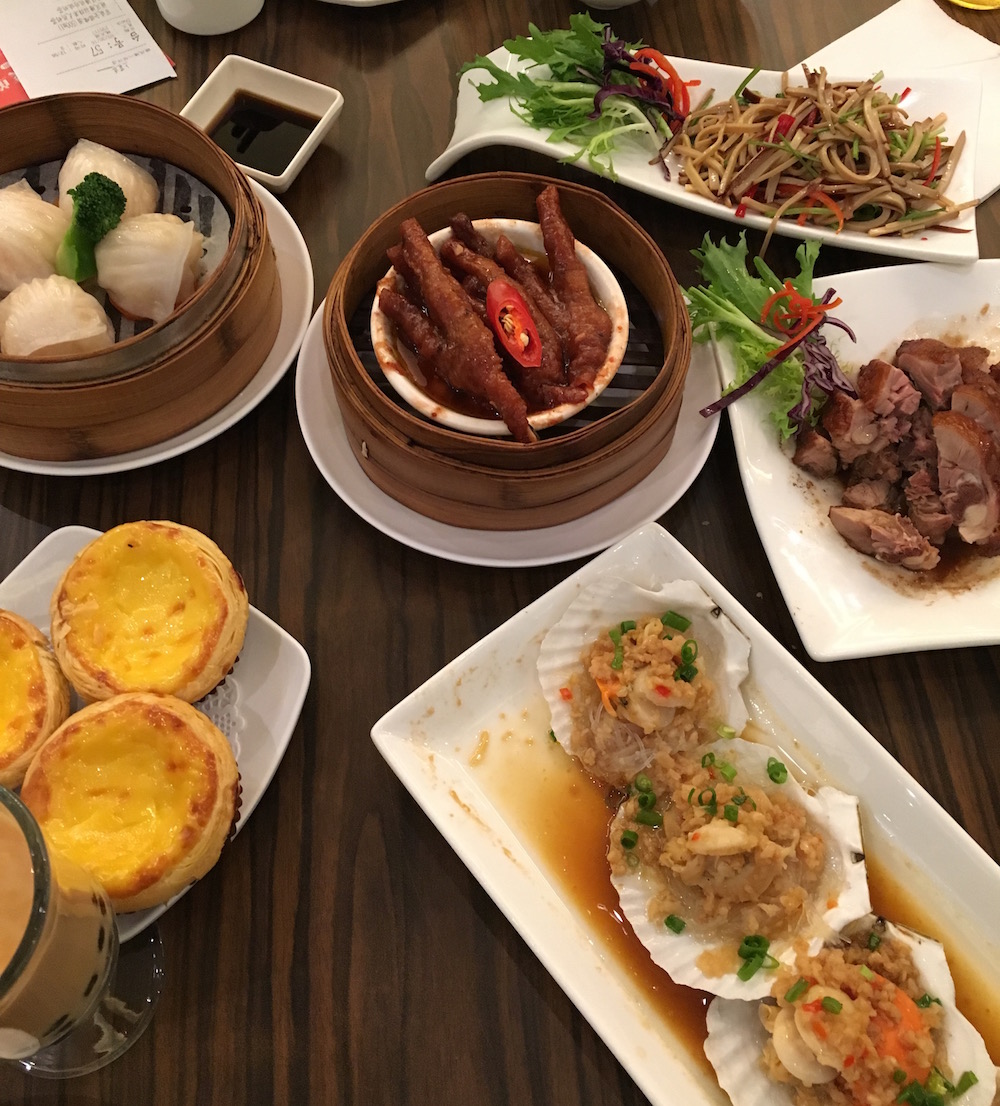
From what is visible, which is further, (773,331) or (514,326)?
(773,331)

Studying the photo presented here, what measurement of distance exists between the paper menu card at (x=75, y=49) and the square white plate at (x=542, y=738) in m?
2.33

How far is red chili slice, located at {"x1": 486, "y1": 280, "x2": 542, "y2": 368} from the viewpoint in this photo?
185cm

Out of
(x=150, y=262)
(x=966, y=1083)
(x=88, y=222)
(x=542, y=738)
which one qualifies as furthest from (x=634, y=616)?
(x=88, y=222)

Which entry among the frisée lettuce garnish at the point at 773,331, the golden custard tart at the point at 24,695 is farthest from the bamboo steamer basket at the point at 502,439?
the golden custard tart at the point at 24,695

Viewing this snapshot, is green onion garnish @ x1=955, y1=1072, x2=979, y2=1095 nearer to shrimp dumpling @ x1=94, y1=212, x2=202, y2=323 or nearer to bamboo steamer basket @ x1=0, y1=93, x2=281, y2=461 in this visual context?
bamboo steamer basket @ x1=0, y1=93, x2=281, y2=461

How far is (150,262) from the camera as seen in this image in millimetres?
1916

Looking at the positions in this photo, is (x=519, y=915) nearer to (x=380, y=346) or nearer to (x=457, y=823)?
(x=457, y=823)

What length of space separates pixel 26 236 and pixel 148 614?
3.30 feet

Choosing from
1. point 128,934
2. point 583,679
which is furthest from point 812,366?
point 128,934

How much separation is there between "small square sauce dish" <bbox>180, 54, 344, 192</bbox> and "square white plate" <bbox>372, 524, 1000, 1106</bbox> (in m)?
1.64

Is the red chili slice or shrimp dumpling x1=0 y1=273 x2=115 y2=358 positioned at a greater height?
shrimp dumpling x1=0 y1=273 x2=115 y2=358

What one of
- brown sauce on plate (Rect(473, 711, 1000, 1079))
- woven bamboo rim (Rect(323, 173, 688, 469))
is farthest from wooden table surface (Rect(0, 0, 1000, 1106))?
woven bamboo rim (Rect(323, 173, 688, 469))

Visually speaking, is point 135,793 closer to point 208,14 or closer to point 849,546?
point 849,546

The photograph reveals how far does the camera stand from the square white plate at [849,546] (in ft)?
5.77
